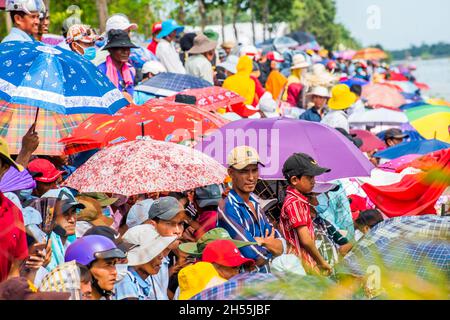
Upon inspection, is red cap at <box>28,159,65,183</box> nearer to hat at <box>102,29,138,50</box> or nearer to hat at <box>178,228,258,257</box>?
hat at <box>178,228,258,257</box>

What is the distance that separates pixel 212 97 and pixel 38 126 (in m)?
3.11

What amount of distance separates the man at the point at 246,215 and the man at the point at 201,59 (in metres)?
7.61

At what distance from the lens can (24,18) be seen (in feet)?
28.2

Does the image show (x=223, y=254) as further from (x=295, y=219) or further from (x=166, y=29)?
(x=166, y=29)

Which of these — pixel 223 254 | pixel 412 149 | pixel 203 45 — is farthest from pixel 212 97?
pixel 223 254

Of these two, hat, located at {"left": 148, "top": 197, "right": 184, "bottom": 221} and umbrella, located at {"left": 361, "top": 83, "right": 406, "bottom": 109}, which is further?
umbrella, located at {"left": 361, "top": 83, "right": 406, "bottom": 109}

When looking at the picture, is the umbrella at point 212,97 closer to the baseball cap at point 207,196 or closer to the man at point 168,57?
the baseball cap at point 207,196

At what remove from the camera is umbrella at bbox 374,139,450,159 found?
1255 cm

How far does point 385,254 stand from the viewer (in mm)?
4691

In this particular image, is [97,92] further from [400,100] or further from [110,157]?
[400,100]

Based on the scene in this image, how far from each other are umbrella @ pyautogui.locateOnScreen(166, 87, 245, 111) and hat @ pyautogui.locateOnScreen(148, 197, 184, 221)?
161 inches

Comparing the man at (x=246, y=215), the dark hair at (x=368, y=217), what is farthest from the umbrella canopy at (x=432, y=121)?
the man at (x=246, y=215)

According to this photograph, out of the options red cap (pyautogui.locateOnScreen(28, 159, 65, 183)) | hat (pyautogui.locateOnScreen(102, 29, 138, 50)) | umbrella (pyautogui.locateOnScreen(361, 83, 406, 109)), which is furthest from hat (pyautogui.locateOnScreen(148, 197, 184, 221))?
umbrella (pyautogui.locateOnScreen(361, 83, 406, 109))
